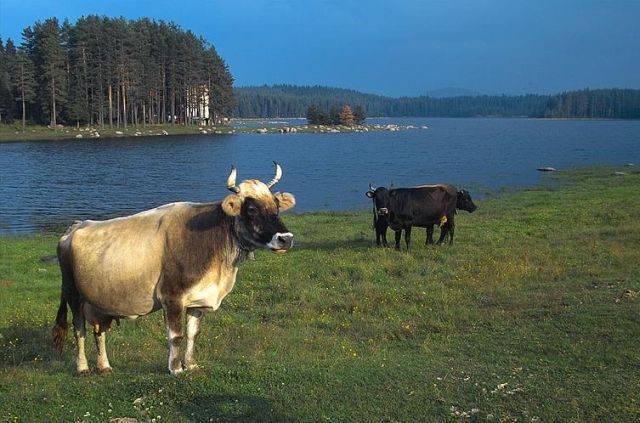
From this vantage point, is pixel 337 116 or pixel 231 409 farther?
pixel 337 116

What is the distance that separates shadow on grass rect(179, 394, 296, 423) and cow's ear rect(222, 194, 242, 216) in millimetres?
2150

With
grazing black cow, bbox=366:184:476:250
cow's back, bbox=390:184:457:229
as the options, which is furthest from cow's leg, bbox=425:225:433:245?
cow's back, bbox=390:184:457:229

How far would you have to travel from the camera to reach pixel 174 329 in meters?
7.38

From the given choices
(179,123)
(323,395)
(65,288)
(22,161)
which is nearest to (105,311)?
(65,288)

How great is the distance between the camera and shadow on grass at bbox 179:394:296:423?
21.9 ft

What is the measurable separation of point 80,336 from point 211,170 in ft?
149

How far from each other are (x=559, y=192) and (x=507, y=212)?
1011 cm

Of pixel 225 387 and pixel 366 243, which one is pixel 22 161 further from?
pixel 225 387

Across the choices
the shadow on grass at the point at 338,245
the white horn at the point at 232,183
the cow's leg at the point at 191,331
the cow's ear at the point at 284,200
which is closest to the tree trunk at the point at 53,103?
the shadow on grass at the point at 338,245

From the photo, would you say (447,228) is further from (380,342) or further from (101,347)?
(101,347)

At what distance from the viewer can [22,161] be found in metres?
55.7

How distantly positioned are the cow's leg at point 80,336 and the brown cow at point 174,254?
310 mm

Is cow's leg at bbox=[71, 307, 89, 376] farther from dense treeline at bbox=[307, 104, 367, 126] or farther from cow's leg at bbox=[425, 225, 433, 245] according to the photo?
dense treeline at bbox=[307, 104, 367, 126]

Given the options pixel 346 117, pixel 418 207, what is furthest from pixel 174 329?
pixel 346 117
